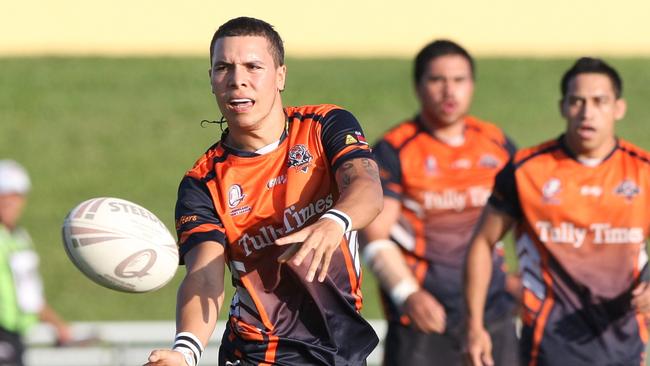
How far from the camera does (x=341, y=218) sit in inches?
203

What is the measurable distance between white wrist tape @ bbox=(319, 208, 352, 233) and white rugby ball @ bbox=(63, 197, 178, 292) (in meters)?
1.19

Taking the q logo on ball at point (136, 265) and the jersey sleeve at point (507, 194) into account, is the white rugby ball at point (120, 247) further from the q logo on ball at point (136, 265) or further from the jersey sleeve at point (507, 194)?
the jersey sleeve at point (507, 194)

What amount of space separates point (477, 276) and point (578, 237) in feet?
2.05

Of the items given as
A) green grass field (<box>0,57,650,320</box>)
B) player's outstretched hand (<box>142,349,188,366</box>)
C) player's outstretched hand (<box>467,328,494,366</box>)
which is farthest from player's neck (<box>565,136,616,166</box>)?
green grass field (<box>0,57,650,320</box>)

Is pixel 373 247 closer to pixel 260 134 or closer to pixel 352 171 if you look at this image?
pixel 260 134

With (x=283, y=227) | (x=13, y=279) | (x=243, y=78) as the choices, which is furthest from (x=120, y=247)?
(x=13, y=279)

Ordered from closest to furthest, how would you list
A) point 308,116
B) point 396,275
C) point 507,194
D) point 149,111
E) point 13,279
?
point 308,116 → point 507,194 → point 396,275 → point 13,279 → point 149,111

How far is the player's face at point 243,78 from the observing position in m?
5.64

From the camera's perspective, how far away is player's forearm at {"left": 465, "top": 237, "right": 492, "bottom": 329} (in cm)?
768

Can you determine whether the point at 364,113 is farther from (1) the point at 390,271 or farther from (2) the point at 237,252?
(2) the point at 237,252

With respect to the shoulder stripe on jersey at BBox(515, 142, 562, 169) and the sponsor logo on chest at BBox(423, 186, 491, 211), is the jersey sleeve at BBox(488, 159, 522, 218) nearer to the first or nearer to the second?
the shoulder stripe on jersey at BBox(515, 142, 562, 169)

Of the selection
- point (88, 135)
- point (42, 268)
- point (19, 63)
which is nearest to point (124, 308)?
point (42, 268)

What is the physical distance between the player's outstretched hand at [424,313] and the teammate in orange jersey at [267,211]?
2.00m

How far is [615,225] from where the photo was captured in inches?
298
